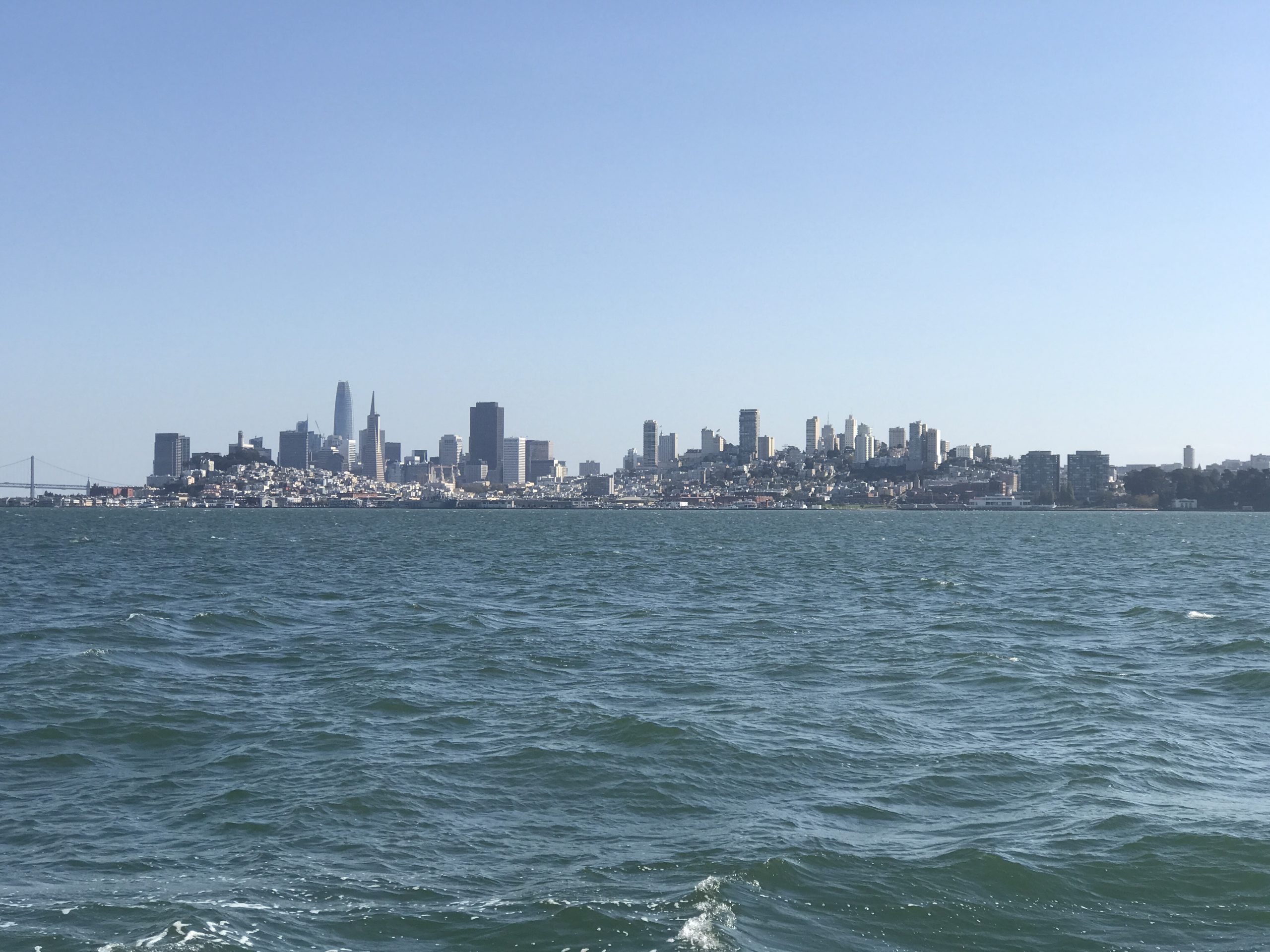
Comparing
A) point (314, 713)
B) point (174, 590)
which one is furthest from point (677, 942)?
point (174, 590)

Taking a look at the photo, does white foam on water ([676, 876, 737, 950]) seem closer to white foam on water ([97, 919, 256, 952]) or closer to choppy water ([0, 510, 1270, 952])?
choppy water ([0, 510, 1270, 952])

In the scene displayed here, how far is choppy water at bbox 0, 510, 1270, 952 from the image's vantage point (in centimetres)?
1220

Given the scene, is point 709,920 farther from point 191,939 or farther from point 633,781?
point 633,781

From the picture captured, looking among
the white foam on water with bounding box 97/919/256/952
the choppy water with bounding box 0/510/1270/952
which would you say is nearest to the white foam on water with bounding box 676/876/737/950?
the choppy water with bounding box 0/510/1270/952

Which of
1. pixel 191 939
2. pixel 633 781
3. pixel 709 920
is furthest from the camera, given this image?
pixel 633 781

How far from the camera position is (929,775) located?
17828 millimetres

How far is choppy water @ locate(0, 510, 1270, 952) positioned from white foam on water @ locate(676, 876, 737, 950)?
34mm

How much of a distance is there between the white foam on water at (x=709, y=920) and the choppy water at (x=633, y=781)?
34 mm

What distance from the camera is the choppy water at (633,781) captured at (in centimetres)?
1220

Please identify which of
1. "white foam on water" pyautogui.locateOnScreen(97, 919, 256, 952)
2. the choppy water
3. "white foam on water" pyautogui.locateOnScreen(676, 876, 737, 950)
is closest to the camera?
"white foam on water" pyautogui.locateOnScreen(97, 919, 256, 952)

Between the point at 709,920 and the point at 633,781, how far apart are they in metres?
5.77

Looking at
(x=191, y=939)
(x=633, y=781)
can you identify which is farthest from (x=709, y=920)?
(x=633, y=781)

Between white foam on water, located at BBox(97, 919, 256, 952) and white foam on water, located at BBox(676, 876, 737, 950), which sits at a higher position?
white foam on water, located at BBox(676, 876, 737, 950)

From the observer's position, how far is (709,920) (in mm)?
11922
